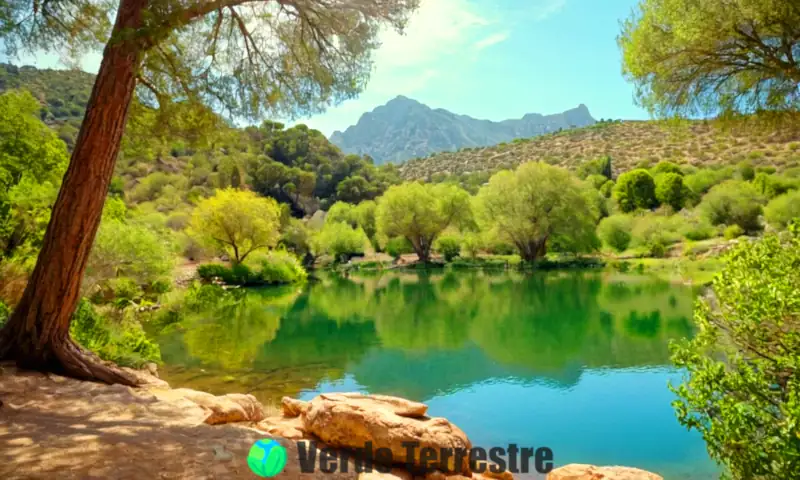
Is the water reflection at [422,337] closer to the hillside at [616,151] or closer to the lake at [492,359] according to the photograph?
the lake at [492,359]

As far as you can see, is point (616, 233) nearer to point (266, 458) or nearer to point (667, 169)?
point (667, 169)

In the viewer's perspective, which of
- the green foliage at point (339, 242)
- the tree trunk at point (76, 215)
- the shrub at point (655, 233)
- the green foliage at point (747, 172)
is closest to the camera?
the tree trunk at point (76, 215)

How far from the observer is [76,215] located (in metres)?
4.54

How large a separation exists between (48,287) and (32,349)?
0.68 meters

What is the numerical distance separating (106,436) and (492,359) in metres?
8.48

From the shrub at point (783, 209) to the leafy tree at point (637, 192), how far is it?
479 inches

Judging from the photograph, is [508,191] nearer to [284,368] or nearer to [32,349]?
[284,368]

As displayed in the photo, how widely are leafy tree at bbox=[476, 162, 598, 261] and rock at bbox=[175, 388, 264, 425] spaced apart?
28150mm

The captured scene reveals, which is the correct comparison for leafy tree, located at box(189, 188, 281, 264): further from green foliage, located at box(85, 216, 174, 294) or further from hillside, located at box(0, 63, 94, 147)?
hillside, located at box(0, 63, 94, 147)

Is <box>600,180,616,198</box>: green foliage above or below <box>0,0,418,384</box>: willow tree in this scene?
above

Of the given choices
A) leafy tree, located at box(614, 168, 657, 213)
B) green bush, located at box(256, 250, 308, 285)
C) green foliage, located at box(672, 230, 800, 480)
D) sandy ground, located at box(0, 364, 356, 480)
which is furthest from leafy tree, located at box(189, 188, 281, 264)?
leafy tree, located at box(614, 168, 657, 213)

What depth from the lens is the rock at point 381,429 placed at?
4789 mm

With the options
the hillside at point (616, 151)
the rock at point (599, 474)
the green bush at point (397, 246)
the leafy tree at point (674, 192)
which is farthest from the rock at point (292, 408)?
the hillside at point (616, 151)

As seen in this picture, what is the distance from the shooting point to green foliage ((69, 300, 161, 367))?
6.71m
